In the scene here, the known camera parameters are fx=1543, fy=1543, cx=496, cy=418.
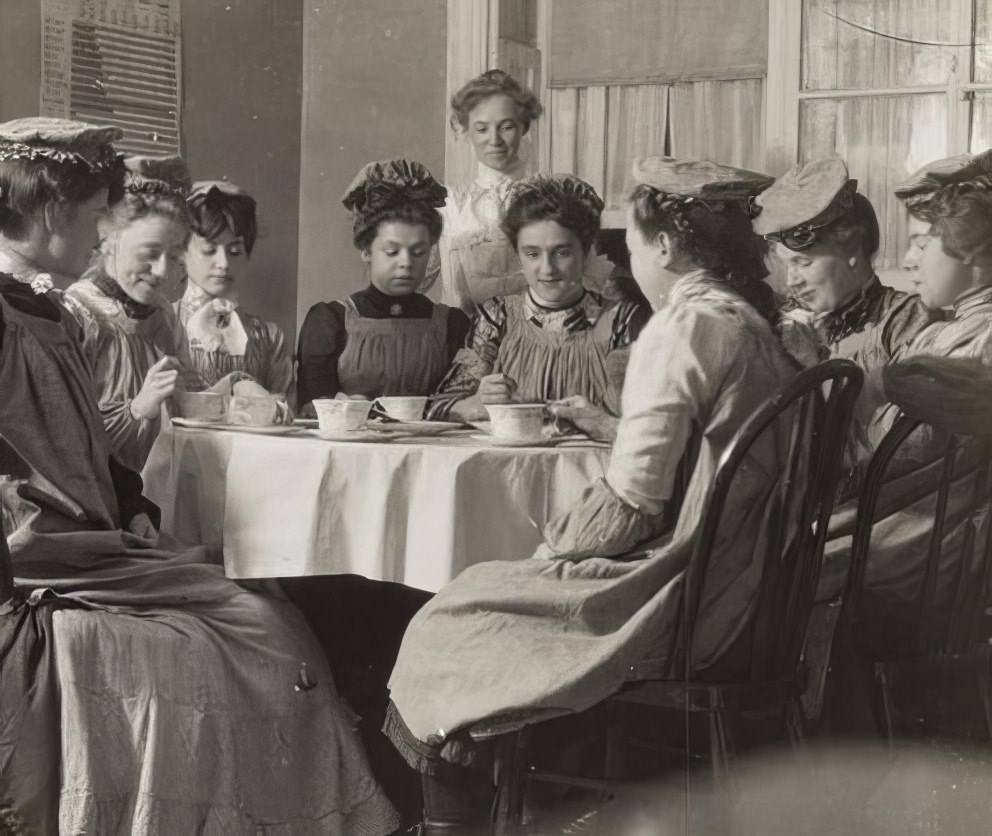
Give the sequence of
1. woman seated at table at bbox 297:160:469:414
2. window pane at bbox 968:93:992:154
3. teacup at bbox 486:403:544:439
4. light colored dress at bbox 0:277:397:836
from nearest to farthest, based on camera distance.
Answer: window pane at bbox 968:93:992:154 < teacup at bbox 486:403:544:439 < woman seated at table at bbox 297:160:469:414 < light colored dress at bbox 0:277:397:836

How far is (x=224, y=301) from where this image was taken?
3264mm

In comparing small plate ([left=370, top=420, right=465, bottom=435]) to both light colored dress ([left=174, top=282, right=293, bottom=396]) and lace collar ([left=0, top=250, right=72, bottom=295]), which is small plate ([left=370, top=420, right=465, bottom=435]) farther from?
lace collar ([left=0, top=250, right=72, bottom=295])

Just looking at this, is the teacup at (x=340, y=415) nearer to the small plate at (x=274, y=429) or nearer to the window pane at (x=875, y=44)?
the small plate at (x=274, y=429)

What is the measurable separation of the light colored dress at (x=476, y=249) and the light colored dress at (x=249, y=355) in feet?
1.14

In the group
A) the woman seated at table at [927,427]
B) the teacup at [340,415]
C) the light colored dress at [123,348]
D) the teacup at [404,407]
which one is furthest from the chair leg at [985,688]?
the light colored dress at [123,348]

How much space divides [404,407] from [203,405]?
47 cm

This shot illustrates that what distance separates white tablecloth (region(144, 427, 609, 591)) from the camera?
2.97 m

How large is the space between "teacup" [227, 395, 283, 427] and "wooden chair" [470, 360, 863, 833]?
91 cm

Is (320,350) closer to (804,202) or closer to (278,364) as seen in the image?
(278,364)

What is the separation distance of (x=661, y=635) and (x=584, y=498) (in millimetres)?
295

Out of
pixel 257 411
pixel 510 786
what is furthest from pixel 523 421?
pixel 510 786

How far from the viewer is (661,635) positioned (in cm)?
288

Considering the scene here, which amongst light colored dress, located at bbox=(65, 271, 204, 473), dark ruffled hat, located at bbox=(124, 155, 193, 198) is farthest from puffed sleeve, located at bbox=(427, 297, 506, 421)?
dark ruffled hat, located at bbox=(124, 155, 193, 198)

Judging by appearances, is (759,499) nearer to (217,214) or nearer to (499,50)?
(499,50)
